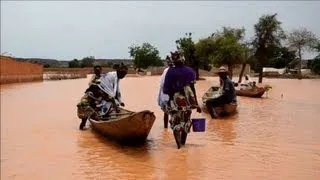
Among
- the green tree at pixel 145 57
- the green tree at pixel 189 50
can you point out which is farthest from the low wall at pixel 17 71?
the green tree at pixel 145 57

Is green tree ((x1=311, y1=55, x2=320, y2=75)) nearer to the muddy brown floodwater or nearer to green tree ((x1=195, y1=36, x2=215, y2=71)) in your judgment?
the muddy brown floodwater

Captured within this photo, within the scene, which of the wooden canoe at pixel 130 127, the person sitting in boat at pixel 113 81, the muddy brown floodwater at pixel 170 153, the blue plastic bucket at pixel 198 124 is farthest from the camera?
the person sitting in boat at pixel 113 81

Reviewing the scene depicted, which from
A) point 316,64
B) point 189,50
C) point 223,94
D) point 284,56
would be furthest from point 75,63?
point 316,64

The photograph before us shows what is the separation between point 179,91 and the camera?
7.97 metres

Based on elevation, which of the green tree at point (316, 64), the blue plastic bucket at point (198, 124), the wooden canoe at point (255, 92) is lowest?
the wooden canoe at point (255, 92)

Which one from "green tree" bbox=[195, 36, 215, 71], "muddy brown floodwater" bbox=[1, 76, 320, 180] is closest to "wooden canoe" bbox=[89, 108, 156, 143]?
"muddy brown floodwater" bbox=[1, 76, 320, 180]

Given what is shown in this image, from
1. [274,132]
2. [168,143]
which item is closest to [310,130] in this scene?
[274,132]

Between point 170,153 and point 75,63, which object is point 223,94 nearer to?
point 170,153

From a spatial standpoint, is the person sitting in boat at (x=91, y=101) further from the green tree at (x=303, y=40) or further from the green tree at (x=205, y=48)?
the green tree at (x=205, y=48)

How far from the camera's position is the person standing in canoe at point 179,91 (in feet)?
26.0

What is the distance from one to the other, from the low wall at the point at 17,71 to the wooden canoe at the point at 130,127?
74.8 feet

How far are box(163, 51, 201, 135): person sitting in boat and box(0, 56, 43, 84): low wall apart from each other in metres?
23.4

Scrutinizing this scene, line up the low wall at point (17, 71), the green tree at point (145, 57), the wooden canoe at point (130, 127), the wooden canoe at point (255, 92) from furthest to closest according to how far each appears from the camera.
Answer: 1. the green tree at point (145, 57)
2. the low wall at point (17, 71)
3. the wooden canoe at point (255, 92)
4. the wooden canoe at point (130, 127)

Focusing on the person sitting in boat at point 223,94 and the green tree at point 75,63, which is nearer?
the person sitting in boat at point 223,94
